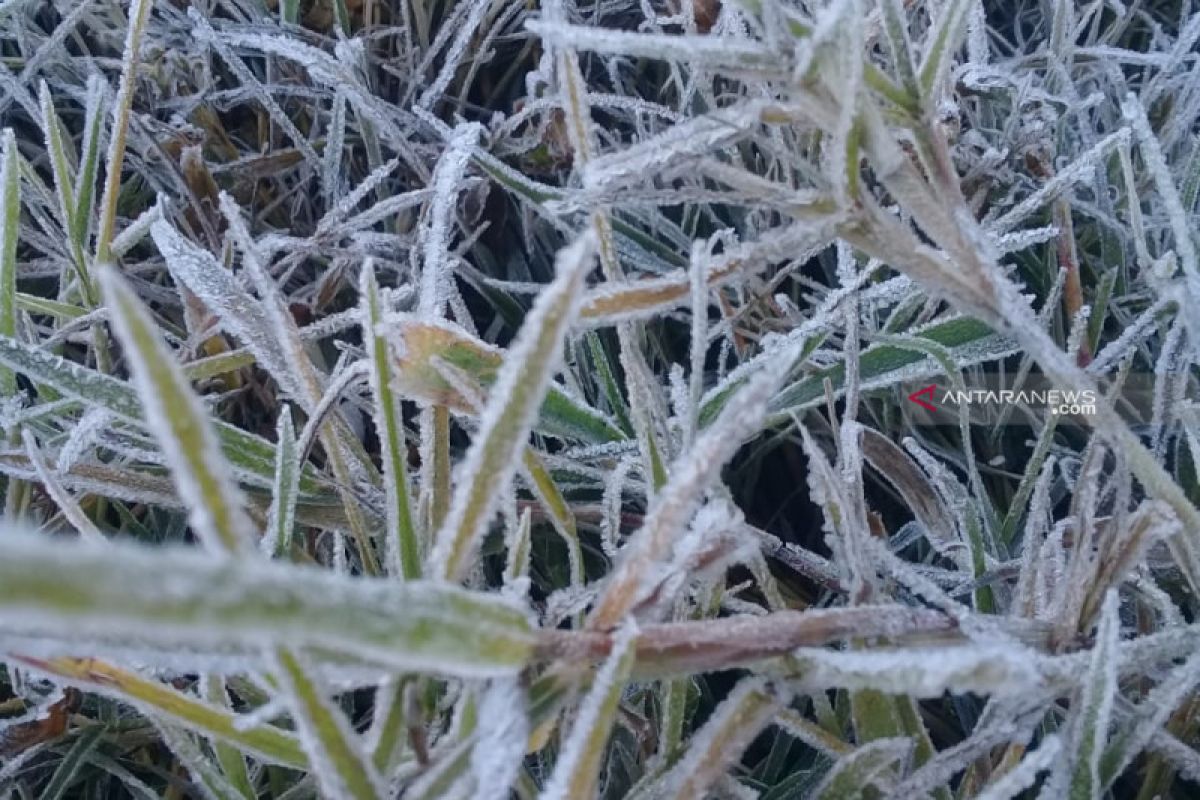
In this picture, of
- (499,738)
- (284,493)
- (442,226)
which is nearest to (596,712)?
(499,738)

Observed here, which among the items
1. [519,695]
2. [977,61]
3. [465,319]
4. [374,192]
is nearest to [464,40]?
[374,192]

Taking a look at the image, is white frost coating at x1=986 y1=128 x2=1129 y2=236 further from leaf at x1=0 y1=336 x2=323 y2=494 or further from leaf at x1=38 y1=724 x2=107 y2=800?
leaf at x1=38 y1=724 x2=107 y2=800

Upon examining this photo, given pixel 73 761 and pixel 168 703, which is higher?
pixel 168 703

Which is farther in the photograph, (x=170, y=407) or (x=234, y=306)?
(x=234, y=306)

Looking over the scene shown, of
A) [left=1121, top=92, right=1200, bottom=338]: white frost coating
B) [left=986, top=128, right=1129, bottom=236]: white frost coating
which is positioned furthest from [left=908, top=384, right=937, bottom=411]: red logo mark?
[left=1121, top=92, right=1200, bottom=338]: white frost coating

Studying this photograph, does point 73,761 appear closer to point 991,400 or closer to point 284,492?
point 284,492

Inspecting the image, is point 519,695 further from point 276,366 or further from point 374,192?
point 374,192

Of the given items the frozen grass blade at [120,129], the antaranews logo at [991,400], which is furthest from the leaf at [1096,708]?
the frozen grass blade at [120,129]
